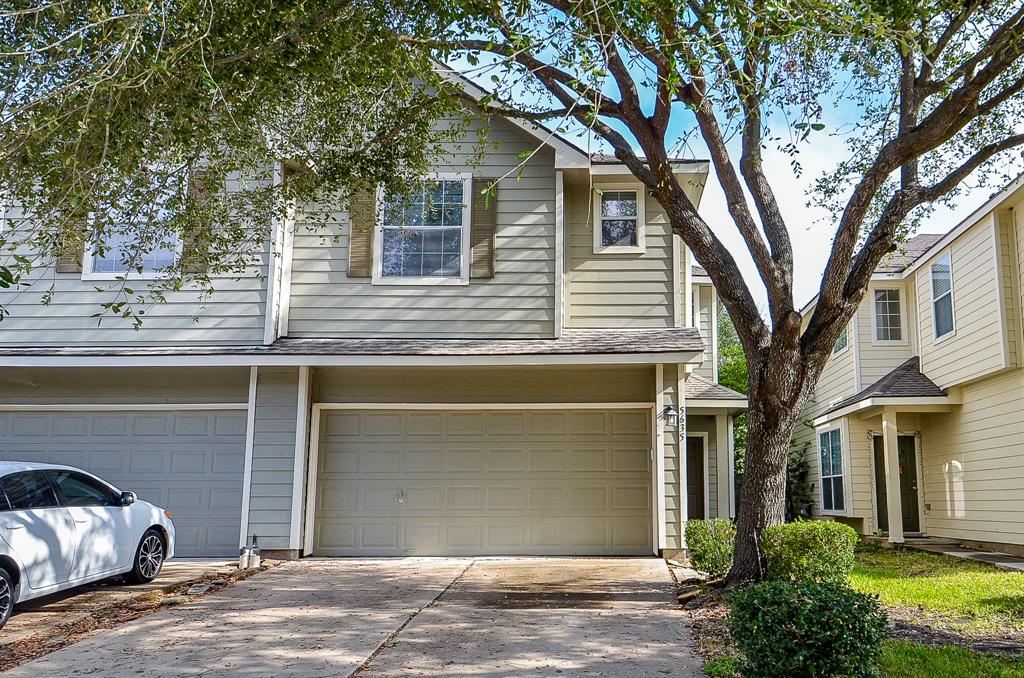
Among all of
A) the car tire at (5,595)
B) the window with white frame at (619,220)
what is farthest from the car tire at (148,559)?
the window with white frame at (619,220)

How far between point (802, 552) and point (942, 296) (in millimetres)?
9497

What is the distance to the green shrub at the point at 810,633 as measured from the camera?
5027mm

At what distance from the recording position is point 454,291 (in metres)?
12.5

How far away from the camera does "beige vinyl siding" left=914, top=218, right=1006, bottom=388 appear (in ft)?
44.4

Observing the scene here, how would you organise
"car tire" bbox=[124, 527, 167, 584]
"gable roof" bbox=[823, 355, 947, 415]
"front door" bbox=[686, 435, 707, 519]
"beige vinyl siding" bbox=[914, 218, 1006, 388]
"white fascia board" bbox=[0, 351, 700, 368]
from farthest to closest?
1. "front door" bbox=[686, 435, 707, 519]
2. "gable roof" bbox=[823, 355, 947, 415]
3. "beige vinyl siding" bbox=[914, 218, 1006, 388]
4. "white fascia board" bbox=[0, 351, 700, 368]
5. "car tire" bbox=[124, 527, 167, 584]

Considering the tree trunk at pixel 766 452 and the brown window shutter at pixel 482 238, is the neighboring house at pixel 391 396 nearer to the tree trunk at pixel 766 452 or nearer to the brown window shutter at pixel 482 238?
the brown window shutter at pixel 482 238

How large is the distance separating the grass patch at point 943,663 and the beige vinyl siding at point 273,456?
26.2ft

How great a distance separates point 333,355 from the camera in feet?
38.5

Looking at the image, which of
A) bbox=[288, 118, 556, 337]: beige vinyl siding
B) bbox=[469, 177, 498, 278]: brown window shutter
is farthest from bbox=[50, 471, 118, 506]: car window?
bbox=[469, 177, 498, 278]: brown window shutter

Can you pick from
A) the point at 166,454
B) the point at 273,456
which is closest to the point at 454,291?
the point at 273,456

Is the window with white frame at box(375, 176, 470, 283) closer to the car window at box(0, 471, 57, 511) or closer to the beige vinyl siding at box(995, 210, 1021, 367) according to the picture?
the car window at box(0, 471, 57, 511)

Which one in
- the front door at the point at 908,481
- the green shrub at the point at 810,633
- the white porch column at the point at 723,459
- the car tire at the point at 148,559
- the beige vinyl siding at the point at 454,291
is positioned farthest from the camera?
the front door at the point at 908,481

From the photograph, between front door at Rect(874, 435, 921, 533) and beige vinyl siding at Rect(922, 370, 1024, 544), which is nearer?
beige vinyl siding at Rect(922, 370, 1024, 544)

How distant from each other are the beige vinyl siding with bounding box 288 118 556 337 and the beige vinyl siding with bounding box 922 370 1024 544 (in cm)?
735
